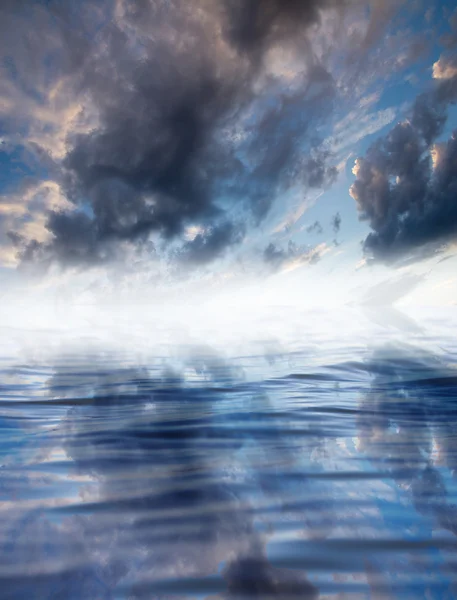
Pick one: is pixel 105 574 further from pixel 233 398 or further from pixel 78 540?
pixel 233 398

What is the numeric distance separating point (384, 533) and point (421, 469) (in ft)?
4.64

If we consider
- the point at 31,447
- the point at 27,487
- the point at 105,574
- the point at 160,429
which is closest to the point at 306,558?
the point at 105,574

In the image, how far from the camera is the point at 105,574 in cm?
196

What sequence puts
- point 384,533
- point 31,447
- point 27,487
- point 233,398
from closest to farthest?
1. point 384,533
2. point 27,487
3. point 31,447
4. point 233,398

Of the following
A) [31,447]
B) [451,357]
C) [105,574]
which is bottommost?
[451,357]

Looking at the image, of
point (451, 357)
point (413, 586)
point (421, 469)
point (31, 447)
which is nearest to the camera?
point (413, 586)

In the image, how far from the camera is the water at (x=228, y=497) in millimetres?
1944

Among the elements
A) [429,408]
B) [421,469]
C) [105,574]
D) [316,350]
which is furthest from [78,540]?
[316,350]

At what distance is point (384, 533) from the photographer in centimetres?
238

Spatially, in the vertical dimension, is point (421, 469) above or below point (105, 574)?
below

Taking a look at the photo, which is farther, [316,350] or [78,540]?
[316,350]

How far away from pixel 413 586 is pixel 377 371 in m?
8.56

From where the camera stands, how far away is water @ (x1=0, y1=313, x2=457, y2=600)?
1.94 meters

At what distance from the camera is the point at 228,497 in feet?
9.52
